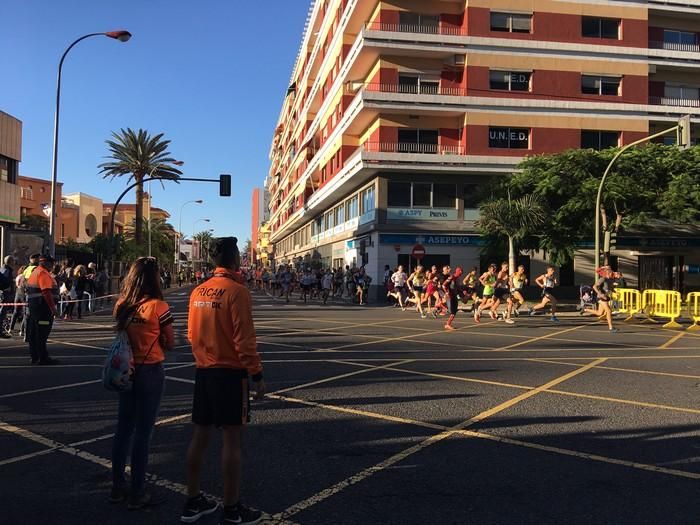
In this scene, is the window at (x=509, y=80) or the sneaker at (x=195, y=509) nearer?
the sneaker at (x=195, y=509)

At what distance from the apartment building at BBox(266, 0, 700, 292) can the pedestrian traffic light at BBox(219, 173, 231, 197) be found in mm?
6692

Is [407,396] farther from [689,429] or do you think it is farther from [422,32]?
[422,32]

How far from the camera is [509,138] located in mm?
30438

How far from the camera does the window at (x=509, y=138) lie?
30.3 m

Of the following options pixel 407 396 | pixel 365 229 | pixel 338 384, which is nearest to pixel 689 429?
pixel 407 396

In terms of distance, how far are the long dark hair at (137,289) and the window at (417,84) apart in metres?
28.0

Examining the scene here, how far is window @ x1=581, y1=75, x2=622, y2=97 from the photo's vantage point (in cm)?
3108

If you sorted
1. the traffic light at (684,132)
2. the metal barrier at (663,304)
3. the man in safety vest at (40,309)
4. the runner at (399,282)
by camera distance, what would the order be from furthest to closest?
the runner at (399,282) < the traffic light at (684,132) < the metal barrier at (663,304) < the man in safety vest at (40,309)

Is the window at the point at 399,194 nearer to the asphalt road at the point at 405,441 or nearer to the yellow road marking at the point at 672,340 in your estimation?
the yellow road marking at the point at 672,340

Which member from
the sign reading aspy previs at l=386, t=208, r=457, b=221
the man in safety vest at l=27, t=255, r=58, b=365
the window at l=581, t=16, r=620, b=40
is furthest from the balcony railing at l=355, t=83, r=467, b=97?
the man in safety vest at l=27, t=255, r=58, b=365

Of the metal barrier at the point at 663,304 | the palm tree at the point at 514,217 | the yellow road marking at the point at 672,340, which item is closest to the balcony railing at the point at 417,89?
the palm tree at the point at 514,217

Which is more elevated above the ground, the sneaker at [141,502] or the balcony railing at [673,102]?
the balcony railing at [673,102]

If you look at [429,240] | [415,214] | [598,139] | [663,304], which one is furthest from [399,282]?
[598,139]

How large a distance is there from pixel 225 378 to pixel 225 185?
26.5 metres
